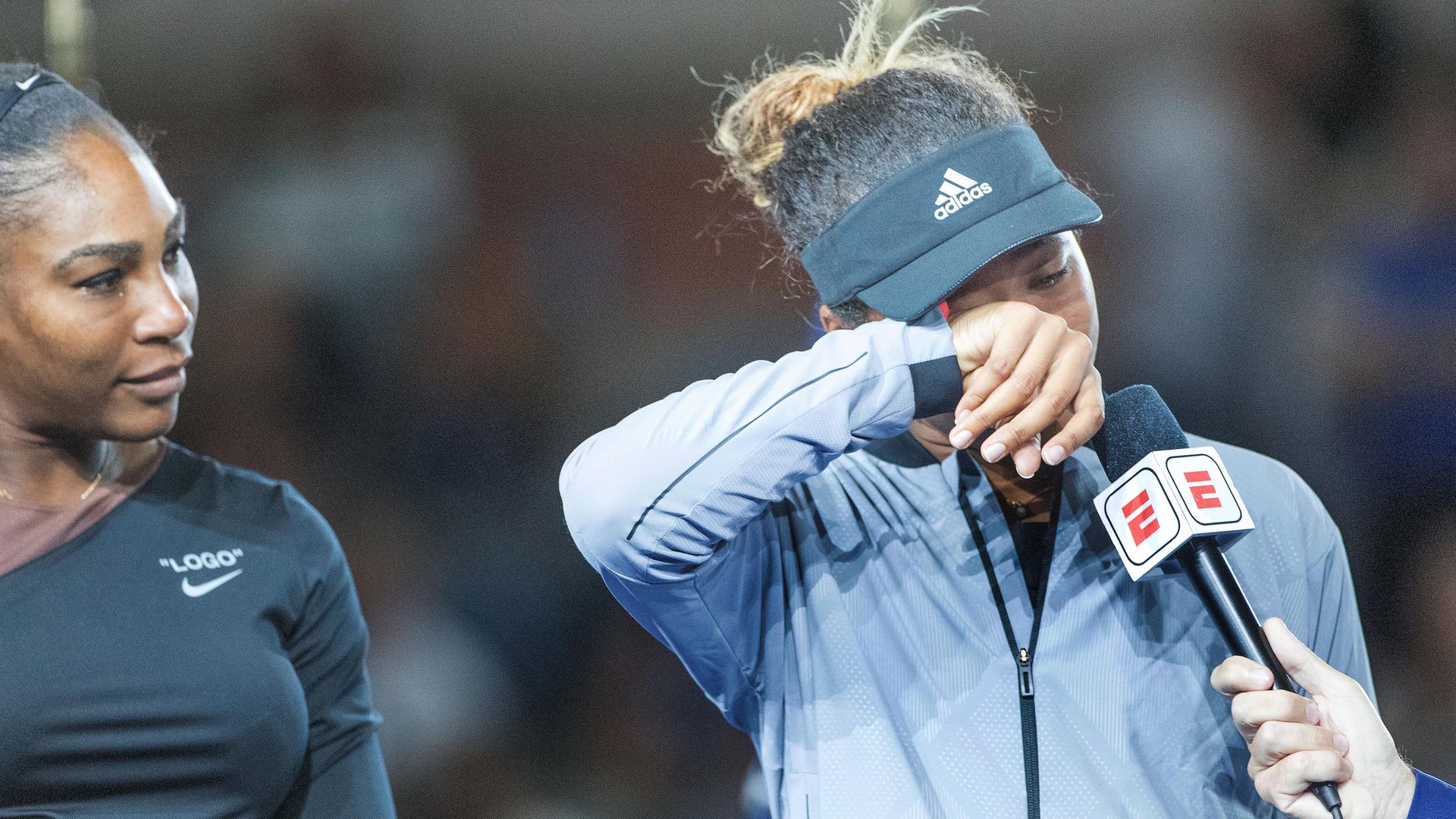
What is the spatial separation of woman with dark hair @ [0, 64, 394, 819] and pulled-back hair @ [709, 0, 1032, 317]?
62 cm

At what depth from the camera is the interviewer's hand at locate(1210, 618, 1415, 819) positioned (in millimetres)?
764

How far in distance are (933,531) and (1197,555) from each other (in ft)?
0.85

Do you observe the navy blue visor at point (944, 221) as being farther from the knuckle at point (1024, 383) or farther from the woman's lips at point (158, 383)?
the woman's lips at point (158, 383)

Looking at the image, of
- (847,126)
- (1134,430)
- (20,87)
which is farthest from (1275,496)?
(20,87)

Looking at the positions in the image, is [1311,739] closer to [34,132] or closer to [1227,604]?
[1227,604]

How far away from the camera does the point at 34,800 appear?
1041 mm

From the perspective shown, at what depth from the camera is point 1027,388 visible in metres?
0.83

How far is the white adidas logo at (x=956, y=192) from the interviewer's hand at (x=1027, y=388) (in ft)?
0.47

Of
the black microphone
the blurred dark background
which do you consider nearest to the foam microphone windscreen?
the black microphone

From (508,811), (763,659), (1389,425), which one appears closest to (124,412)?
(763,659)

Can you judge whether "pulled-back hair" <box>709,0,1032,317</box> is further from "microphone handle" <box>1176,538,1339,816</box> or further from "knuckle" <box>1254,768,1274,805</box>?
"knuckle" <box>1254,768,1274,805</box>

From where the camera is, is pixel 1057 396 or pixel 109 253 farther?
pixel 109 253

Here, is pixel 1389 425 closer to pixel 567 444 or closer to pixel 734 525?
pixel 567 444

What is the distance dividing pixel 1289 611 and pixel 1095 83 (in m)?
1.41
